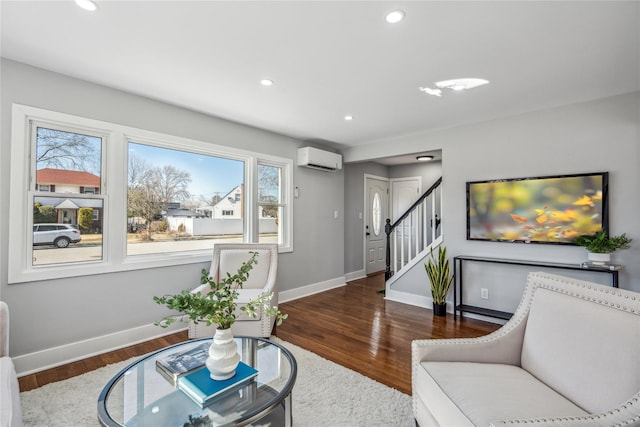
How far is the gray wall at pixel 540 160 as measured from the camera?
2807mm

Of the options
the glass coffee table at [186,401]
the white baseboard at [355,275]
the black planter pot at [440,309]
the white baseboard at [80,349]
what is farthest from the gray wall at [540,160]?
the white baseboard at [80,349]

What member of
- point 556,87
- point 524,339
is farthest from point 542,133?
point 524,339

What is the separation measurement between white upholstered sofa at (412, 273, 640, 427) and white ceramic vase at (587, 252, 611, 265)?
176 cm

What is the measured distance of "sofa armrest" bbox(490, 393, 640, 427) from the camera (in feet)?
3.17

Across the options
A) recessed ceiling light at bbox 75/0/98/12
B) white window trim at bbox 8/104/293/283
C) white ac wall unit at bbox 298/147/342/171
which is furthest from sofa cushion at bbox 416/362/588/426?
white ac wall unit at bbox 298/147/342/171

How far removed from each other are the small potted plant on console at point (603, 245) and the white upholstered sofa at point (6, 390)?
4.18 m

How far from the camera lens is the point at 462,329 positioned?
3.27 metres

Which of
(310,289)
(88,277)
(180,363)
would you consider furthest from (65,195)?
(310,289)

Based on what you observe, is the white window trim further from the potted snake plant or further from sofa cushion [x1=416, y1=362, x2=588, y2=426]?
sofa cushion [x1=416, y1=362, x2=588, y2=426]

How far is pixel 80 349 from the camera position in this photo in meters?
2.56

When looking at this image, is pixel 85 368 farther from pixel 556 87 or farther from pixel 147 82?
pixel 556 87

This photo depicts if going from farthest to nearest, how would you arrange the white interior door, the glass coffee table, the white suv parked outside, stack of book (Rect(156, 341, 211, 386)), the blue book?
the white interior door < the white suv parked outside < stack of book (Rect(156, 341, 211, 386)) < the blue book < the glass coffee table

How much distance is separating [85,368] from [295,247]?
2.69 meters

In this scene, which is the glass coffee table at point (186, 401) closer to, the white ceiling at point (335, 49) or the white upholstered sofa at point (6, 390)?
the white upholstered sofa at point (6, 390)
